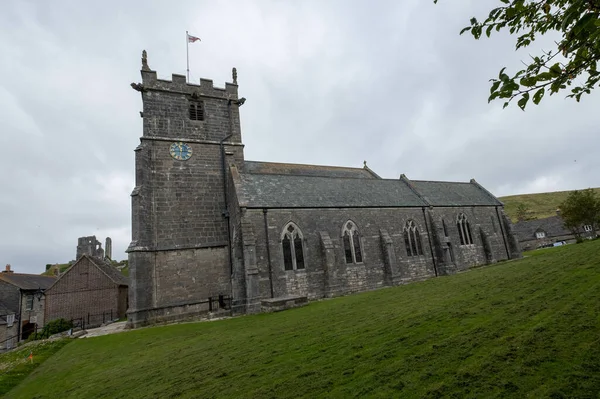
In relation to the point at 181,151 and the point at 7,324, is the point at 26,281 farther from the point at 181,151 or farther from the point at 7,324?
the point at 181,151

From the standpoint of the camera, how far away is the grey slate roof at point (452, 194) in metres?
30.8

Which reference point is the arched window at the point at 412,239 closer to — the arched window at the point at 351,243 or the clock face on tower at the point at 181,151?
the arched window at the point at 351,243

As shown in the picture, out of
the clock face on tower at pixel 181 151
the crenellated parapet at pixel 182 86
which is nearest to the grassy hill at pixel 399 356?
the clock face on tower at pixel 181 151

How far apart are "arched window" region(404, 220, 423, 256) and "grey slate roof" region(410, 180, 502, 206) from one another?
160 inches

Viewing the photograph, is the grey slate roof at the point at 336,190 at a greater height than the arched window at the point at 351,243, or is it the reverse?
the grey slate roof at the point at 336,190

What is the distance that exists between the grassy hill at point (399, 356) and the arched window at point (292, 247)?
8.83 meters

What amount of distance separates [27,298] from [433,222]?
150ft

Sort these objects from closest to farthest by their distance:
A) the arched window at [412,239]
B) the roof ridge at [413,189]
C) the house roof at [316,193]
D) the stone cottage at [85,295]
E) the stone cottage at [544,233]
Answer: the house roof at [316,193] → the arched window at [412,239] → the roof ridge at [413,189] → the stone cottage at [85,295] → the stone cottage at [544,233]

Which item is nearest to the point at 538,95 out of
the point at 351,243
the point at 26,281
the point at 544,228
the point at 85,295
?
the point at 351,243

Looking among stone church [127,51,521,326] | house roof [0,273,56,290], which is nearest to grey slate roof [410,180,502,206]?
stone church [127,51,521,326]

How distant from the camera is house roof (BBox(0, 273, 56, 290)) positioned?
35469 mm

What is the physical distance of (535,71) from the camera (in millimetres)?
3473

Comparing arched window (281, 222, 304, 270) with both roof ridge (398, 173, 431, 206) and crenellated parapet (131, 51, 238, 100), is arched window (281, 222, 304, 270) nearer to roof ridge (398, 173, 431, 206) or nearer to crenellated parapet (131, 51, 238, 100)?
crenellated parapet (131, 51, 238, 100)

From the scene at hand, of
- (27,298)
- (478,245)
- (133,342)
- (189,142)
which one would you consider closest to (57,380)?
(133,342)
